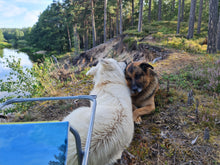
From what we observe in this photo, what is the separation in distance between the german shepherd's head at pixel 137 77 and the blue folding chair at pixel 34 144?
90.4 inches

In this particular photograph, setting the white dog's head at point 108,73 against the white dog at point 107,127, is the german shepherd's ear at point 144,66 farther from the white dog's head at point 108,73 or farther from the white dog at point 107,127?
the white dog at point 107,127

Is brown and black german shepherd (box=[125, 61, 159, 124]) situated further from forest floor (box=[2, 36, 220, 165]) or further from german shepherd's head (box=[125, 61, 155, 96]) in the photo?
forest floor (box=[2, 36, 220, 165])

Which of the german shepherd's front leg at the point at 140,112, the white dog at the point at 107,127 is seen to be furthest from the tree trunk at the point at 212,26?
the white dog at the point at 107,127

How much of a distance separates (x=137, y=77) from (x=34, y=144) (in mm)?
2626

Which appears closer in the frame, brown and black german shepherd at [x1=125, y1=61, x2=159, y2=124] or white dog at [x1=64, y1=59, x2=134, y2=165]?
white dog at [x1=64, y1=59, x2=134, y2=165]

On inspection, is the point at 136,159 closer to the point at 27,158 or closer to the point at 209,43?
the point at 27,158

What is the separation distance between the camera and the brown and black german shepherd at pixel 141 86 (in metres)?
3.31

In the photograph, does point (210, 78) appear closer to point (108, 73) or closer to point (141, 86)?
point (141, 86)

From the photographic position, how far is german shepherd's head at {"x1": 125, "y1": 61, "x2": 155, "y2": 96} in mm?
3298

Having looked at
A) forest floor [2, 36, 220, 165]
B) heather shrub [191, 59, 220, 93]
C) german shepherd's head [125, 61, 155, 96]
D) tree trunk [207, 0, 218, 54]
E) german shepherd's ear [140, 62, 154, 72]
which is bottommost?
forest floor [2, 36, 220, 165]

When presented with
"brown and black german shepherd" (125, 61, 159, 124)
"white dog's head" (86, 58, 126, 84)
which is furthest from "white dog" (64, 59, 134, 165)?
"brown and black german shepherd" (125, 61, 159, 124)

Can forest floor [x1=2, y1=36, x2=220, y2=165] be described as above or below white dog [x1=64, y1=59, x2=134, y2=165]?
below

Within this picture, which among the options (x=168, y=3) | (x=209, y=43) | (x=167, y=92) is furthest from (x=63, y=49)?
(x=167, y=92)

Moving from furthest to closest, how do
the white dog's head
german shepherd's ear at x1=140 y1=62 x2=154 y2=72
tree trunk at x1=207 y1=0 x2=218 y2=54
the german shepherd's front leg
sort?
tree trunk at x1=207 y1=0 x2=218 y2=54 < german shepherd's ear at x1=140 y1=62 x2=154 y2=72 < the german shepherd's front leg < the white dog's head
